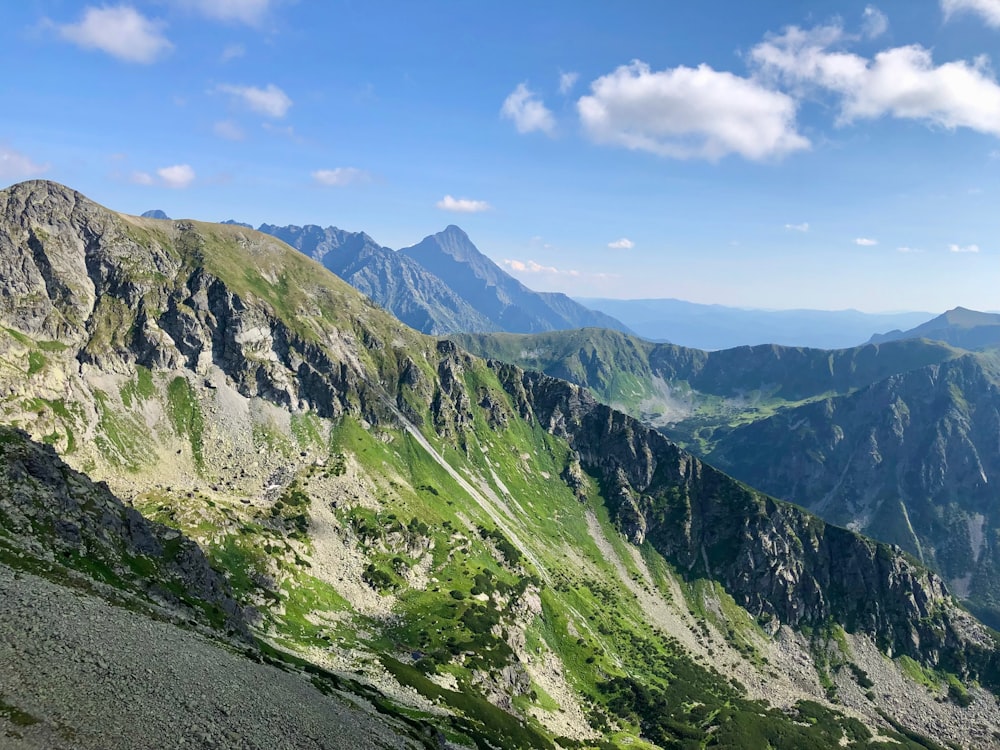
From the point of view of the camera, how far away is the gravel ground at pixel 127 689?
1937 inches

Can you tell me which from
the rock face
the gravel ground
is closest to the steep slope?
the gravel ground

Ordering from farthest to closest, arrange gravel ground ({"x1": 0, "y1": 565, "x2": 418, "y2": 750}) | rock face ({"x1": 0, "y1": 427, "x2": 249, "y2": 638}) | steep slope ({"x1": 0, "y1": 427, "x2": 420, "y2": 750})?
rock face ({"x1": 0, "y1": 427, "x2": 249, "y2": 638}) < steep slope ({"x1": 0, "y1": 427, "x2": 420, "y2": 750}) < gravel ground ({"x1": 0, "y1": 565, "x2": 418, "y2": 750})

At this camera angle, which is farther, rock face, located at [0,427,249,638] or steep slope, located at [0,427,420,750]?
rock face, located at [0,427,249,638]

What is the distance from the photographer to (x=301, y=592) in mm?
188500

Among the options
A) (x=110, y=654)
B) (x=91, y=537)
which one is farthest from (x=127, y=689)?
(x=91, y=537)

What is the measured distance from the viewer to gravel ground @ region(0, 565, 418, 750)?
49.2 metres

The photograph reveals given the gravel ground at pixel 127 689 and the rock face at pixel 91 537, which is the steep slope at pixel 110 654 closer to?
the gravel ground at pixel 127 689

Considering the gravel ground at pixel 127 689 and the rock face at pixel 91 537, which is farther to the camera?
the rock face at pixel 91 537

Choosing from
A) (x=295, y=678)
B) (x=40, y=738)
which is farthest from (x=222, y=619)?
(x=40, y=738)

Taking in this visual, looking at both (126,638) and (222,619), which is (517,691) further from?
(126,638)

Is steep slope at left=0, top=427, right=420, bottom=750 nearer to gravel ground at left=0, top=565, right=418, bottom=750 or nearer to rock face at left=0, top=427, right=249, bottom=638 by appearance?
gravel ground at left=0, top=565, right=418, bottom=750

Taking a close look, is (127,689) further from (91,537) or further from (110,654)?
(91,537)

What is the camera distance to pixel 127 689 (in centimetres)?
5691

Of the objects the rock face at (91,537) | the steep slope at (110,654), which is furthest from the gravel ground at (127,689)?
the rock face at (91,537)
